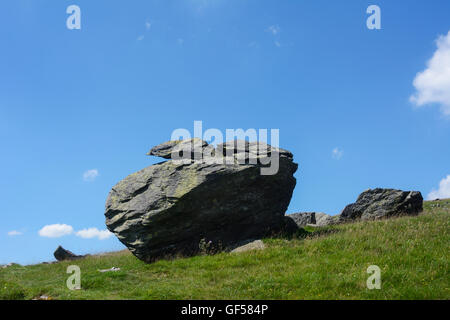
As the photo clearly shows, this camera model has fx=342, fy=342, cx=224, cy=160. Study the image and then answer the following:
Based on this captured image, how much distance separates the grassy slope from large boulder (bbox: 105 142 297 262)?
1971 mm

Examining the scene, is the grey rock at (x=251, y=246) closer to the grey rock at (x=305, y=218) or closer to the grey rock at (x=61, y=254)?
the grey rock at (x=305, y=218)

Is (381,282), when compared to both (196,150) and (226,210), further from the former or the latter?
(196,150)

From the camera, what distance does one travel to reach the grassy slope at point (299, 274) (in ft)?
38.8

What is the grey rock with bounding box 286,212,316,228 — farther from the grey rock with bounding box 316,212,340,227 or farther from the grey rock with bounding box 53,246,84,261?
the grey rock with bounding box 53,246,84,261

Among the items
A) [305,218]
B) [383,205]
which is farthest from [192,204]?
→ [383,205]

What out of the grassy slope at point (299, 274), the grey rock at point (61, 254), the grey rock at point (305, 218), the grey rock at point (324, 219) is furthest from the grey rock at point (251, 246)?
the grey rock at point (61, 254)

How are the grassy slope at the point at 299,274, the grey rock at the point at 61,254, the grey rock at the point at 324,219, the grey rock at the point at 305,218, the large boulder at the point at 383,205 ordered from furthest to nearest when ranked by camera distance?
the grey rock at the point at 61,254 → the grey rock at the point at 305,218 → the grey rock at the point at 324,219 → the large boulder at the point at 383,205 → the grassy slope at the point at 299,274

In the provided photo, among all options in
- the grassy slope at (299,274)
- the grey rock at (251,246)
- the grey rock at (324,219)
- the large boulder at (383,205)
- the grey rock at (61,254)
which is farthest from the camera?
the grey rock at (61,254)

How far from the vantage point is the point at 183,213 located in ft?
62.9

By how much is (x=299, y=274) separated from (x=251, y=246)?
18.8ft

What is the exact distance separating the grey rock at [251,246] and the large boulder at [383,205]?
13.3 metres

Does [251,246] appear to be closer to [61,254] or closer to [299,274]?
[299,274]

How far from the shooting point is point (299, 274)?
1305cm
